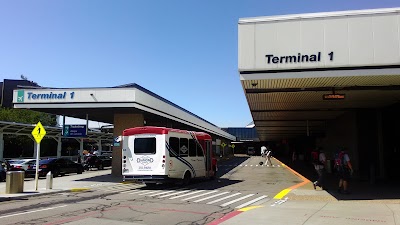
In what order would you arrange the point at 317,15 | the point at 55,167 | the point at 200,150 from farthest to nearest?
the point at 55,167 → the point at 200,150 → the point at 317,15

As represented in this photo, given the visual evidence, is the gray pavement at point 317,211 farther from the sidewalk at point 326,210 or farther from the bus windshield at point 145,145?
the bus windshield at point 145,145

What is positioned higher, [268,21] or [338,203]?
[268,21]

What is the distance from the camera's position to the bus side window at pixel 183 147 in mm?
20550

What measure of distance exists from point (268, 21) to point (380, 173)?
46.1ft

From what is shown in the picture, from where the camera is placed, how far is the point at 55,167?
29.8 m

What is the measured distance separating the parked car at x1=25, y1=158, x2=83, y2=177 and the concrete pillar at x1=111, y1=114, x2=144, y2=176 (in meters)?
5.15

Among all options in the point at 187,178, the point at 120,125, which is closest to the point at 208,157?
the point at 187,178

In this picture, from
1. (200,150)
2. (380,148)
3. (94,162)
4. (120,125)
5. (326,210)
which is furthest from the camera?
(94,162)

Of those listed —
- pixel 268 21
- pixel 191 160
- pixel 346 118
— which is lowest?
pixel 191 160

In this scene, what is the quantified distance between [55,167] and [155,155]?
44.9 ft

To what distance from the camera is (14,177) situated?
16906mm

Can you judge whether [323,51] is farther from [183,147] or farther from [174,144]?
[183,147]

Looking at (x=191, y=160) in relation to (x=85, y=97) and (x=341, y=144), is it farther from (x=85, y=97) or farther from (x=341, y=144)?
(x=341, y=144)

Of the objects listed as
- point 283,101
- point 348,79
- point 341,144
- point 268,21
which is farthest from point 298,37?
point 341,144
